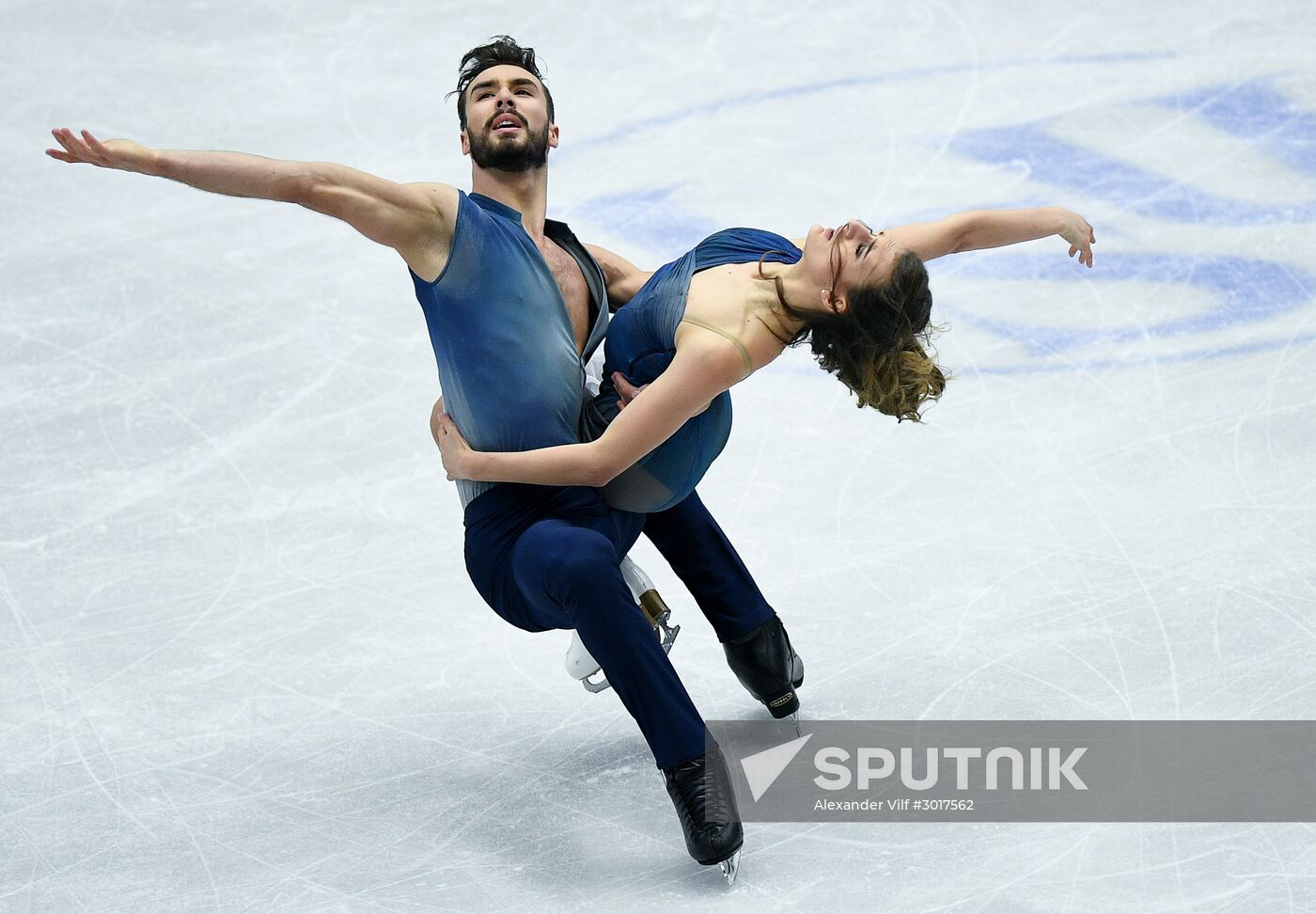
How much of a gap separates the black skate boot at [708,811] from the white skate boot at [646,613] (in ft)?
1.24

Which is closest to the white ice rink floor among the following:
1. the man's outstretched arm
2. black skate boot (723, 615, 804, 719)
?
black skate boot (723, 615, 804, 719)

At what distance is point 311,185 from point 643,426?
818mm

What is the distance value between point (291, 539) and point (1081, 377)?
2.63 m

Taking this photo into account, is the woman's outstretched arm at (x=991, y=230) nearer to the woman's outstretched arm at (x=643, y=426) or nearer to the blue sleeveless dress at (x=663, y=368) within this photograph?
the blue sleeveless dress at (x=663, y=368)

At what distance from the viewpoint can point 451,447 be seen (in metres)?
3.44

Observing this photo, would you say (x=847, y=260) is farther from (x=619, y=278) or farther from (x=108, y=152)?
(x=108, y=152)

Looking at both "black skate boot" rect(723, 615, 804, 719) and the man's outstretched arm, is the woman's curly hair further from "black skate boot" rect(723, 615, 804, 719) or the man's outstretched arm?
the man's outstretched arm

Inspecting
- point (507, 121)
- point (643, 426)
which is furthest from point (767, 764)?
point (507, 121)

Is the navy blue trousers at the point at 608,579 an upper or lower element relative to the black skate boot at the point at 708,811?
upper

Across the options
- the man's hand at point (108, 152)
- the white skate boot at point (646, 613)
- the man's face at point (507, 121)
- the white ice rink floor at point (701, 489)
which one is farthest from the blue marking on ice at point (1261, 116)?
the man's hand at point (108, 152)

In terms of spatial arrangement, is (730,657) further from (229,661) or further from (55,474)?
(55,474)

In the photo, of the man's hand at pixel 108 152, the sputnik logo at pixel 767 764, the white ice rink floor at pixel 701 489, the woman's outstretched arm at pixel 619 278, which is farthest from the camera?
the woman's outstretched arm at pixel 619 278

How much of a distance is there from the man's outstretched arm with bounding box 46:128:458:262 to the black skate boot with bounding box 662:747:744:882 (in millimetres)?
1212

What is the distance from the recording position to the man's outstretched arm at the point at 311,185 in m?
2.87
